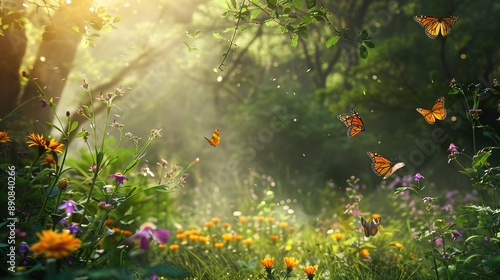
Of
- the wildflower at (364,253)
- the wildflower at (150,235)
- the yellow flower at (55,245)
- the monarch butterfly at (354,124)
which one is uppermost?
the monarch butterfly at (354,124)

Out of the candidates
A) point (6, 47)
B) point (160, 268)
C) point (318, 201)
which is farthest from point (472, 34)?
point (160, 268)

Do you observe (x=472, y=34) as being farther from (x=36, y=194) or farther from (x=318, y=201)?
(x=36, y=194)

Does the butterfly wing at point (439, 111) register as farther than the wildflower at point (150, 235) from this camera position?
Yes

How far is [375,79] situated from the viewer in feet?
30.1

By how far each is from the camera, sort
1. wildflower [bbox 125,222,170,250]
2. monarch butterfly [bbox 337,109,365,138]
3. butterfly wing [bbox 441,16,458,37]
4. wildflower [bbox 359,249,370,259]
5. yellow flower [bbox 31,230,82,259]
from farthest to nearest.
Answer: wildflower [bbox 359,249,370,259], monarch butterfly [bbox 337,109,365,138], butterfly wing [bbox 441,16,458,37], wildflower [bbox 125,222,170,250], yellow flower [bbox 31,230,82,259]

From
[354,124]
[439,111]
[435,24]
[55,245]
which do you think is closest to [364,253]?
[354,124]

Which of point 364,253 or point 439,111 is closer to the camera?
point 439,111

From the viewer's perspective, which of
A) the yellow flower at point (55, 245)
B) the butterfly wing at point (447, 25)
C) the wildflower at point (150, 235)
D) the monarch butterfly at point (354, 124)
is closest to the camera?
the yellow flower at point (55, 245)

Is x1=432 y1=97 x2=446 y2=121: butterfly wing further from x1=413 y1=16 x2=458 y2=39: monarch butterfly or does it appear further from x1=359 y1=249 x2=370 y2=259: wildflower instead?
x1=359 y1=249 x2=370 y2=259: wildflower

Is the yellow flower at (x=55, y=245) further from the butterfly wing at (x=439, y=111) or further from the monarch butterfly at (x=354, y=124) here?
the butterfly wing at (x=439, y=111)

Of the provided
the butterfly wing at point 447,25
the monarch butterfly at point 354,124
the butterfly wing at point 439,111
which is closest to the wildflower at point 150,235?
the monarch butterfly at point 354,124

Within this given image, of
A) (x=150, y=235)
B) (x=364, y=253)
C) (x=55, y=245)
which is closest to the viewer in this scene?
(x=55, y=245)

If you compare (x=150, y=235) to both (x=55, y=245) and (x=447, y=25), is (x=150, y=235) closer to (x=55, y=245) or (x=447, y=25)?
(x=55, y=245)

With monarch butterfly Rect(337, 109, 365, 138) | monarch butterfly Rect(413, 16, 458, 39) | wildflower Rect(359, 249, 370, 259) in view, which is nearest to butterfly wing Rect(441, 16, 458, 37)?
monarch butterfly Rect(413, 16, 458, 39)
